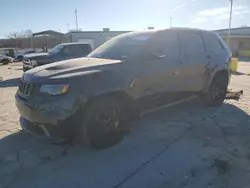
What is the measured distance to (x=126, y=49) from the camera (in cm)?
476

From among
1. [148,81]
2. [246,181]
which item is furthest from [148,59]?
[246,181]

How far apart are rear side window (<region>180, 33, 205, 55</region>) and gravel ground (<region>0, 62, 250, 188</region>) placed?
57.9 inches

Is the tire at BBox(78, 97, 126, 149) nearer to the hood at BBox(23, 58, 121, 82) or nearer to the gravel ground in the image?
the gravel ground

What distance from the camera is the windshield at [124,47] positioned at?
461 cm

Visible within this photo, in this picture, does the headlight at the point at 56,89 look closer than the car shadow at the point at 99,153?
No

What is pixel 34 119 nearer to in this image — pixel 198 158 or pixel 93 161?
pixel 93 161

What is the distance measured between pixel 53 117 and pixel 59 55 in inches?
400

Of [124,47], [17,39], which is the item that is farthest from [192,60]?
[17,39]

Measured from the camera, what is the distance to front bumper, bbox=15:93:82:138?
3.51 meters

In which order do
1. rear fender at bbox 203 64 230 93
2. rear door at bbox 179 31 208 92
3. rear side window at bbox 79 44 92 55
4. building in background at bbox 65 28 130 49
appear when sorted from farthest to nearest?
1. building in background at bbox 65 28 130 49
2. rear side window at bbox 79 44 92 55
3. rear fender at bbox 203 64 230 93
4. rear door at bbox 179 31 208 92

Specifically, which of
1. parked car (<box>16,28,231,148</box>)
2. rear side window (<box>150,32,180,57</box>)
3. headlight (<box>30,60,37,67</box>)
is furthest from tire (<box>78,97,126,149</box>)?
headlight (<box>30,60,37,67</box>)

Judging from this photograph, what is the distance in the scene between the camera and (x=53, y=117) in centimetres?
351

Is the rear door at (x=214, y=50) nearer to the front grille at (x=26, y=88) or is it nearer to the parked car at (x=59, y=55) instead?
the front grille at (x=26, y=88)

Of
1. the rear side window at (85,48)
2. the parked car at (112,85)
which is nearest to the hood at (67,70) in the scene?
the parked car at (112,85)
